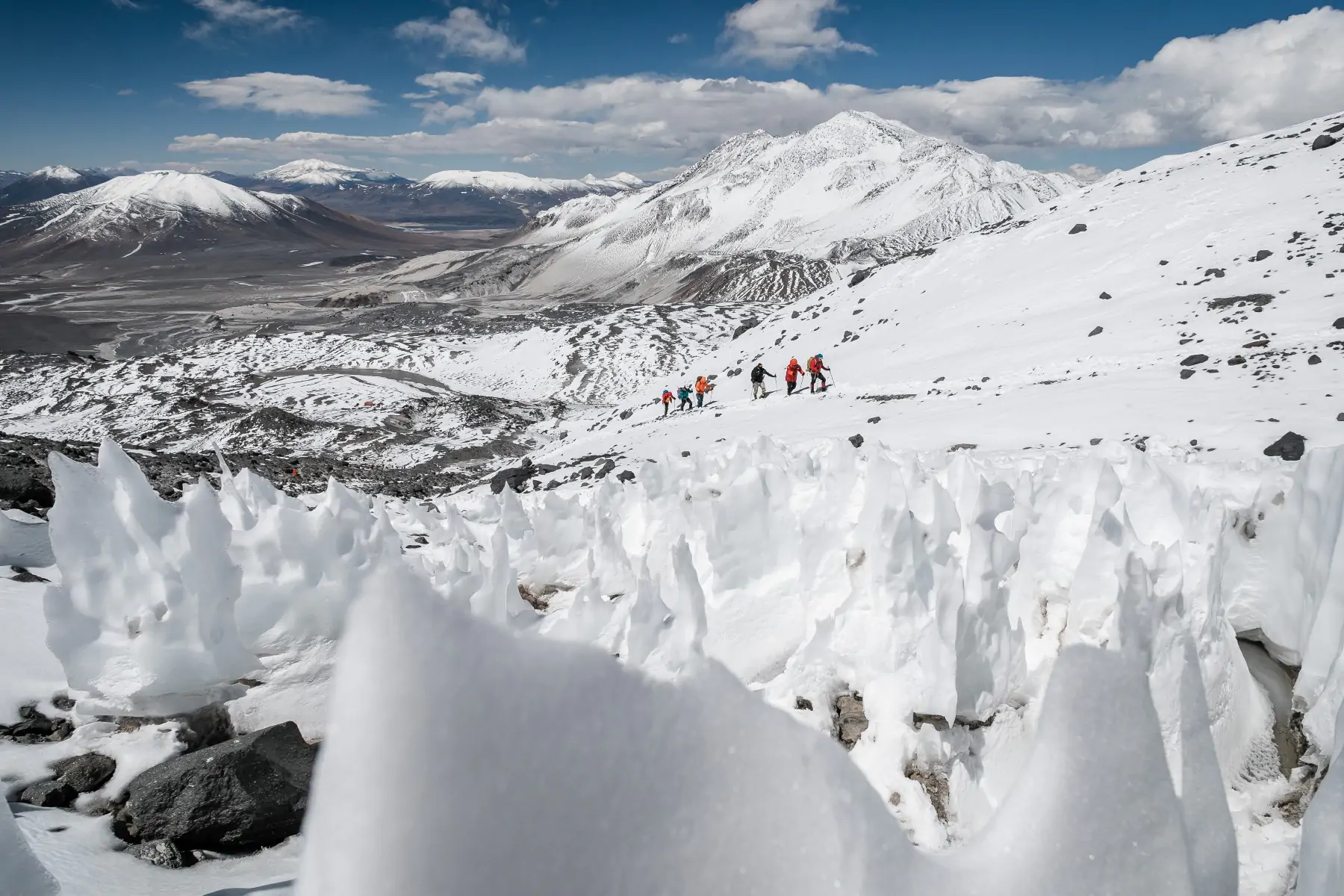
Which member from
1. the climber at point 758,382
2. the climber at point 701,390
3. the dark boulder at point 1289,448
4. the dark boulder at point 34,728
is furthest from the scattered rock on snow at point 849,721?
the climber at point 701,390

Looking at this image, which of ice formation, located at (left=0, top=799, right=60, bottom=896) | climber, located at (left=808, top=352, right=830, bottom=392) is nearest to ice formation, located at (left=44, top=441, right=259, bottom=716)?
ice formation, located at (left=0, top=799, right=60, bottom=896)

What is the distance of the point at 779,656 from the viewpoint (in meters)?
6.50

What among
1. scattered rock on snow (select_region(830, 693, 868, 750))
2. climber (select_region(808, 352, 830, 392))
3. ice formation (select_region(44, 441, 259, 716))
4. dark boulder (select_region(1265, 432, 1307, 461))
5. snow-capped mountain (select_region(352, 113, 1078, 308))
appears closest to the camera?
ice formation (select_region(44, 441, 259, 716))

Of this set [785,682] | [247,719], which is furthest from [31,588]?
[785,682]

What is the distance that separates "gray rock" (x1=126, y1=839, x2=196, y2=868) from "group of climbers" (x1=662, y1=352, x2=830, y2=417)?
68.2 feet

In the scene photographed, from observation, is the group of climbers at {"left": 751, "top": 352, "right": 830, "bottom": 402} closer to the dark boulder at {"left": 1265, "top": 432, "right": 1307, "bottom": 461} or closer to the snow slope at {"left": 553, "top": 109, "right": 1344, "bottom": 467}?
the snow slope at {"left": 553, "top": 109, "right": 1344, "bottom": 467}

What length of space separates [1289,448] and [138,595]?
1343 cm

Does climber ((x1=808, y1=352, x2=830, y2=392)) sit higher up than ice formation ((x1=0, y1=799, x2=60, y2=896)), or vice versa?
climber ((x1=808, y1=352, x2=830, y2=392))

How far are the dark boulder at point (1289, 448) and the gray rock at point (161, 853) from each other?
41.5ft

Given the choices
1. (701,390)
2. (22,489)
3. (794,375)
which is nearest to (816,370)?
(794,375)

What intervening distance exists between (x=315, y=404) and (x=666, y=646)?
138ft

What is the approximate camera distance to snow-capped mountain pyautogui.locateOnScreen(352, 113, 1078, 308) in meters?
107

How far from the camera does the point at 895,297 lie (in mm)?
31203

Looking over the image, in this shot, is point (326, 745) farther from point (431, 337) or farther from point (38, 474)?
point (431, 337)
